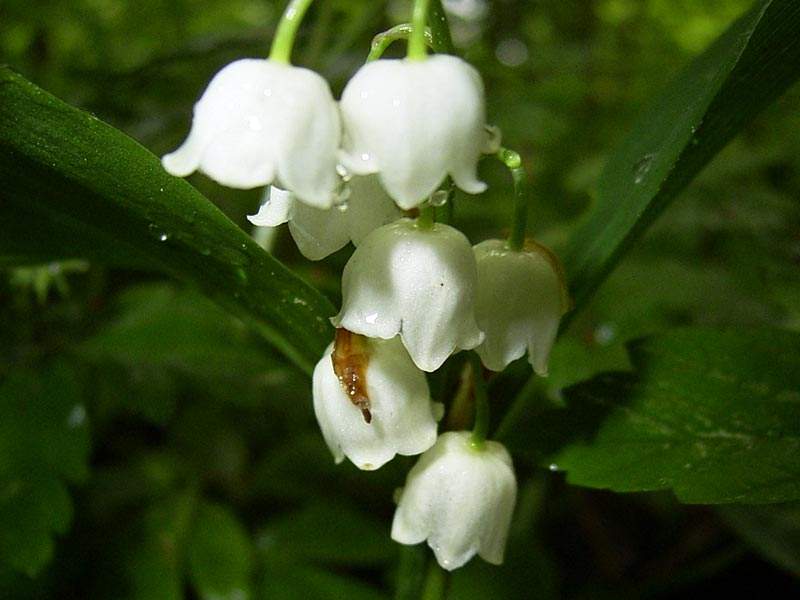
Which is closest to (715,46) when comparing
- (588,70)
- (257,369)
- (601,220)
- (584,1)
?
(601,220)

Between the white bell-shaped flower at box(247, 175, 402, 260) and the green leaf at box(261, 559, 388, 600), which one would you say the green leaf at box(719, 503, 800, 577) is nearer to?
the green leaf at box(261, 559, 388, 600)

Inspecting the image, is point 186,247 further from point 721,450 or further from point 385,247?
point 721,450

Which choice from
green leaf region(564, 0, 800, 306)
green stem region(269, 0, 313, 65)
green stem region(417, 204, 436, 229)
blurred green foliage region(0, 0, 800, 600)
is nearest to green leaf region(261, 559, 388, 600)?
blurred green foliage region(0, 0, 800, 600)

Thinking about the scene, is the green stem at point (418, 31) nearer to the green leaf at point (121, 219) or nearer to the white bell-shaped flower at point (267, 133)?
the white bell-shaped flower at point (267, 133)

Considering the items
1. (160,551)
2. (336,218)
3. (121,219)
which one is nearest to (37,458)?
(160,551)

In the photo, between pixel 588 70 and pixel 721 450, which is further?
pixel 588 70

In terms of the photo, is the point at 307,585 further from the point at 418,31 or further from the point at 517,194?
the point at 418,31
